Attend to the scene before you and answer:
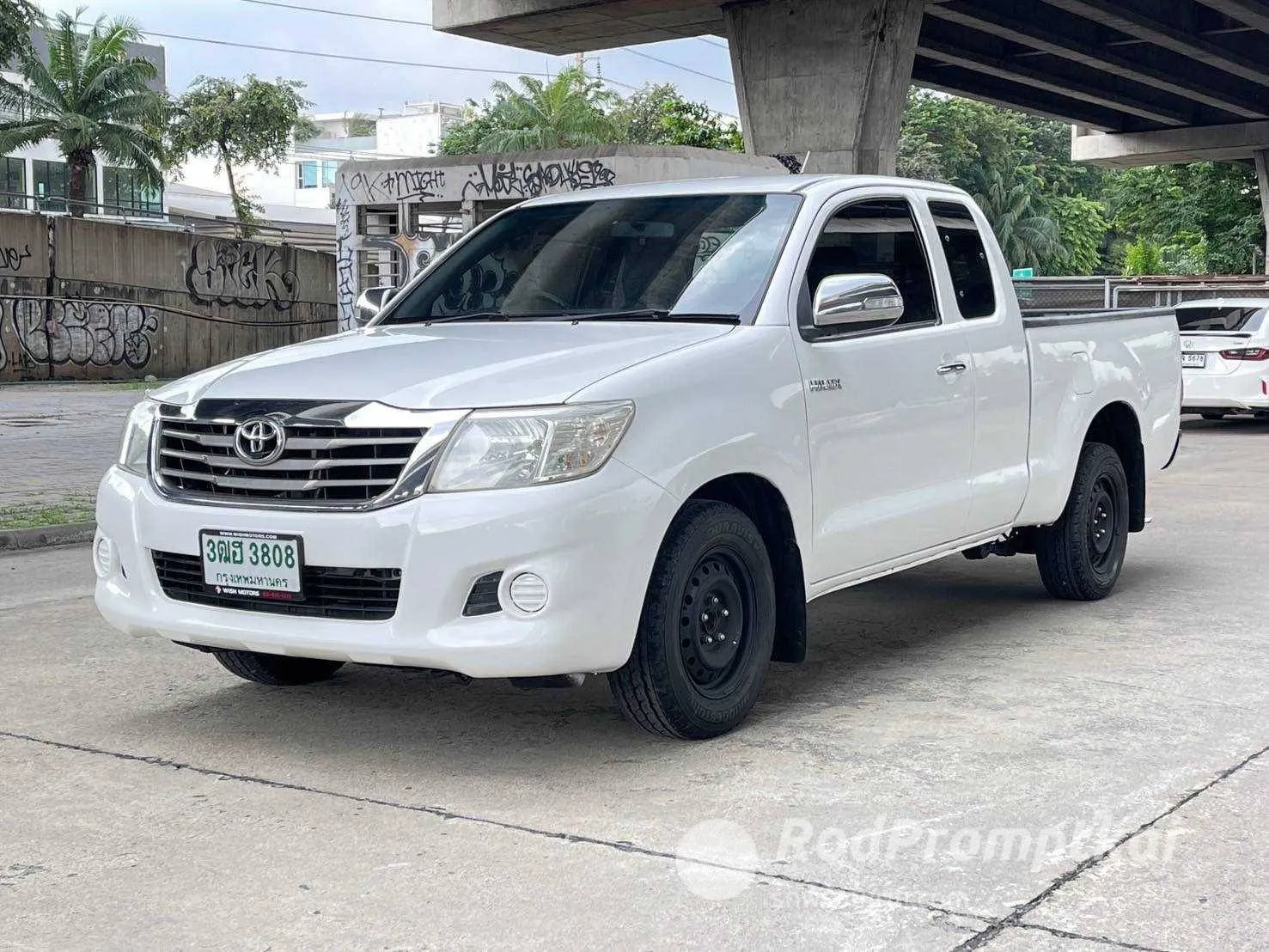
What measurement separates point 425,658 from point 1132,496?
14.9 ft

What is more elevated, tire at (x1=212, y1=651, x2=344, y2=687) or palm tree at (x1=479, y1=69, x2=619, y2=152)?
palm tree at (x1=479, y1=69, x2=619, y2=152)

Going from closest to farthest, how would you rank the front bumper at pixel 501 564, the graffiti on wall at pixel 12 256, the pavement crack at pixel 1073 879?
the pavement crack at pixel 1073 879 < the front bumper at pixel 501 564 < the graffiti on wall at pixel 12 256

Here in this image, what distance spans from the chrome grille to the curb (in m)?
5.41

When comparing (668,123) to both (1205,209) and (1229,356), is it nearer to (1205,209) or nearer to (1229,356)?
(1205,209)

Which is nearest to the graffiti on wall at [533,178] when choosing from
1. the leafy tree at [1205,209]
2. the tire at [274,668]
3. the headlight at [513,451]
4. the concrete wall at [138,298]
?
the concrete wall at [138,298]

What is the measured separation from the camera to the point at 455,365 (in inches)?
193

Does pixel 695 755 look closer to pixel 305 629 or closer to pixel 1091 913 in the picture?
pixel 305 629

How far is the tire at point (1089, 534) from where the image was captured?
730 cm

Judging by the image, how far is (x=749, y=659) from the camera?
5148 mm

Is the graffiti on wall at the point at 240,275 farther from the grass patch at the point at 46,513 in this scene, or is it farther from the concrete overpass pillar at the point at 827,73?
the grass patch at the point at 46,513

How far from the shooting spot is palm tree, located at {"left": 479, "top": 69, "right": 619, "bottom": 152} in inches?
2163

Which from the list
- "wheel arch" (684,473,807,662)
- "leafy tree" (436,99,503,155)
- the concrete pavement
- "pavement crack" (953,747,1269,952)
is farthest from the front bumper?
"leafy tree" (436,99,503,155)

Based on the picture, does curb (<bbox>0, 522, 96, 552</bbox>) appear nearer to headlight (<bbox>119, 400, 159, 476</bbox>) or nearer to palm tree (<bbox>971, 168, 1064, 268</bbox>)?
headlight (<bbox>119, 400, 159, 476</bbox>)

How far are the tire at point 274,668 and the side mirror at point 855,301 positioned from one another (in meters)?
2.10
